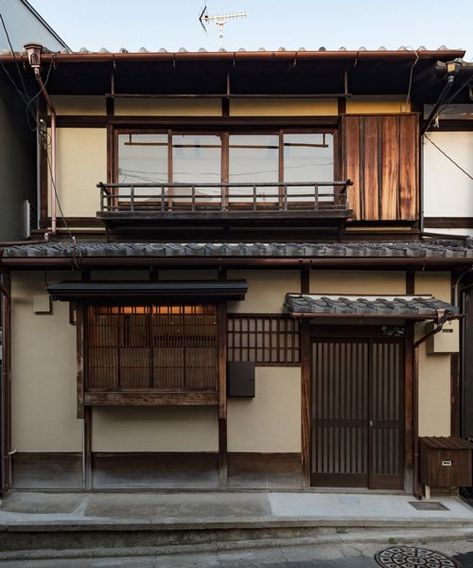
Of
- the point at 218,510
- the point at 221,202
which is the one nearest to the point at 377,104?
the point at 221,202

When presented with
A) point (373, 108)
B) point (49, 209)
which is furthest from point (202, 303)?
point (373, 108)

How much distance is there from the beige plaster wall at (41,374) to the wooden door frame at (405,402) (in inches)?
177

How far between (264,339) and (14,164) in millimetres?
7545

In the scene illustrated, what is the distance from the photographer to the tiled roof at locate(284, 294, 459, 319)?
7.23m

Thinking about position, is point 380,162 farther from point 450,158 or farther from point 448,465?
point 448,465

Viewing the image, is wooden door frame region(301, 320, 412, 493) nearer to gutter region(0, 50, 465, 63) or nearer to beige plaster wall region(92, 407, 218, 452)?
beige plaster wall region(92, 407, 218, 452)

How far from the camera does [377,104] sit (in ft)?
31.0

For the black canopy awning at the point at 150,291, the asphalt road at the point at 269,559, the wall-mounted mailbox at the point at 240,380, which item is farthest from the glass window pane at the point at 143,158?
the asphalt road at the point at 269,559

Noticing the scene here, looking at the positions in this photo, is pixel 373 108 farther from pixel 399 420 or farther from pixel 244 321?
pixel 399 420

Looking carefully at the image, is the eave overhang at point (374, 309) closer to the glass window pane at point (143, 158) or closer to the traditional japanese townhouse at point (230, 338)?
the traditional japanese townhouse at point (230, 338)

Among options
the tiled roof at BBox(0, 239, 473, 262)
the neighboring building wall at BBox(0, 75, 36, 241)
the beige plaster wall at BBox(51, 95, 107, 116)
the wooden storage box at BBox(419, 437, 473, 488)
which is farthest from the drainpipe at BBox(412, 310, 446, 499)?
the neighboring building wall at BBox(0, 75, 36, 241)

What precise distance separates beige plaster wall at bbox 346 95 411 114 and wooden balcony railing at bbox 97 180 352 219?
198cm

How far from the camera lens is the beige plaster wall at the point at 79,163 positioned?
938 cm

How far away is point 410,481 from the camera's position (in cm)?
798
